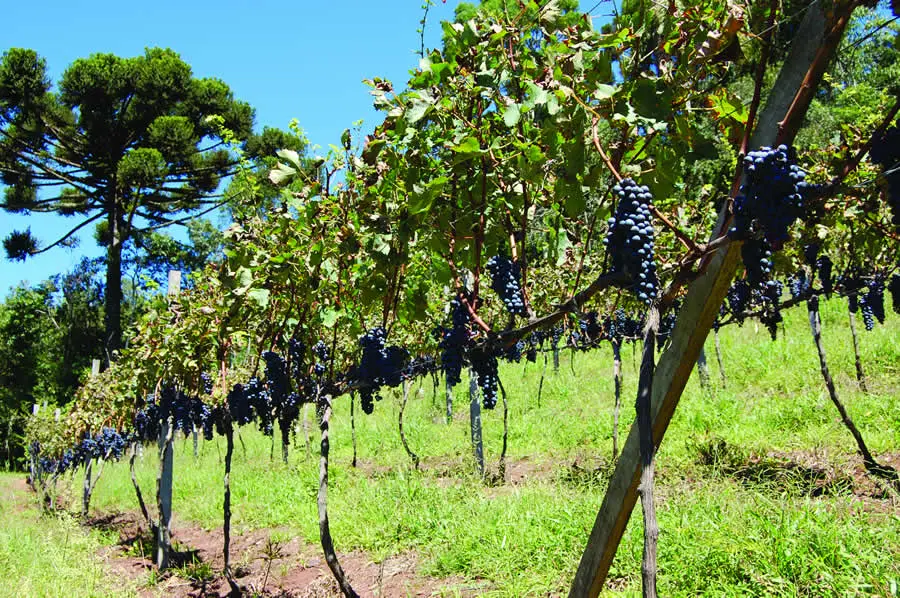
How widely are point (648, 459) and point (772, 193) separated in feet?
2.08

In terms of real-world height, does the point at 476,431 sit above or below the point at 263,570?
above

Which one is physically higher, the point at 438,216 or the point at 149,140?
the point at 149,140

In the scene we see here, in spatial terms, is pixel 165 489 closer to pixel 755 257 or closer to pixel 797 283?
pixel 755 257

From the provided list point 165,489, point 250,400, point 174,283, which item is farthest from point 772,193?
point 165,489

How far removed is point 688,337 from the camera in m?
1.51

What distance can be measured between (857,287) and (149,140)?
1811cm

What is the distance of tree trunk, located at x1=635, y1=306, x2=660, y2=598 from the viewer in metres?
1.31

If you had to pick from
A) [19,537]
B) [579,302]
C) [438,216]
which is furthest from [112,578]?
[579,302]

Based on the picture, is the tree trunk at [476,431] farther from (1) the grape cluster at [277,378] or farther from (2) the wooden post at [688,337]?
(2) the wooden post at [688,337]

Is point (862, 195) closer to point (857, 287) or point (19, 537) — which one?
point (857, 287)

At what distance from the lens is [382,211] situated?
9.12 ft

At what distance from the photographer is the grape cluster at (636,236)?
1.52 meters

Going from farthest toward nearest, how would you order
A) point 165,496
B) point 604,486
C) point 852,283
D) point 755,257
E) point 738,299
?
1. point 165,496
2. point 738,299
3. point 604,486
4. point 852,283
5. point 755,257

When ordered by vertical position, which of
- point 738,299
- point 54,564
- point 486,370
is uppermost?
point 738,299
